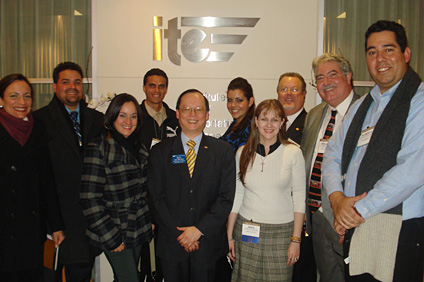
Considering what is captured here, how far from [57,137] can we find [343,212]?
2439 millimetres

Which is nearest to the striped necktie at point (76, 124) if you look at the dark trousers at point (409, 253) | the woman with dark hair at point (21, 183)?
the woman with dark hair at point (21, 183)

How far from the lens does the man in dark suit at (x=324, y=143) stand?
2598 millimetres

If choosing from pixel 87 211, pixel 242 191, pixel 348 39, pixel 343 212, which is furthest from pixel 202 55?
pixel 343 212

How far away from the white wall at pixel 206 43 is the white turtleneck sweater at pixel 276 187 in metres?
2.16

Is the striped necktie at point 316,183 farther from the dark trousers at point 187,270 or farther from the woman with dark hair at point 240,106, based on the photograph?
the dark trousers at point 187,270

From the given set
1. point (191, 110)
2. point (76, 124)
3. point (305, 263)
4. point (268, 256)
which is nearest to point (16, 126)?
point (76, 124)

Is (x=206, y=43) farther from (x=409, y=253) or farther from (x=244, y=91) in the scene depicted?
(x=409, y=253)

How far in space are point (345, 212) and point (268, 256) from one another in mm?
859

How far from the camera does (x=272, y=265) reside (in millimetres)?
2521

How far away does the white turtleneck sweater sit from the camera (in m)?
2.55

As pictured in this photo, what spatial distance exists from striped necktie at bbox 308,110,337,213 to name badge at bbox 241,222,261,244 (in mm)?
544

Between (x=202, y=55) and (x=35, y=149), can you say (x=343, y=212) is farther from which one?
(x=202, y=55)

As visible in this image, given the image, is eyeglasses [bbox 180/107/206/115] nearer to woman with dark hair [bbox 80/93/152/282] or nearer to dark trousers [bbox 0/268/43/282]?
woman with dark hair [bbox 80/93/152/282]

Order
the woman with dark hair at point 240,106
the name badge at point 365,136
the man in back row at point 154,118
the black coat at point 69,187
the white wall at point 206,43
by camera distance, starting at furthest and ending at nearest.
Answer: the white wall at point 206,43, the man in back row at point 154,118, the woman with dark hair at point 240,106, the black coat at point 69,187, the name badge at point 365,136
